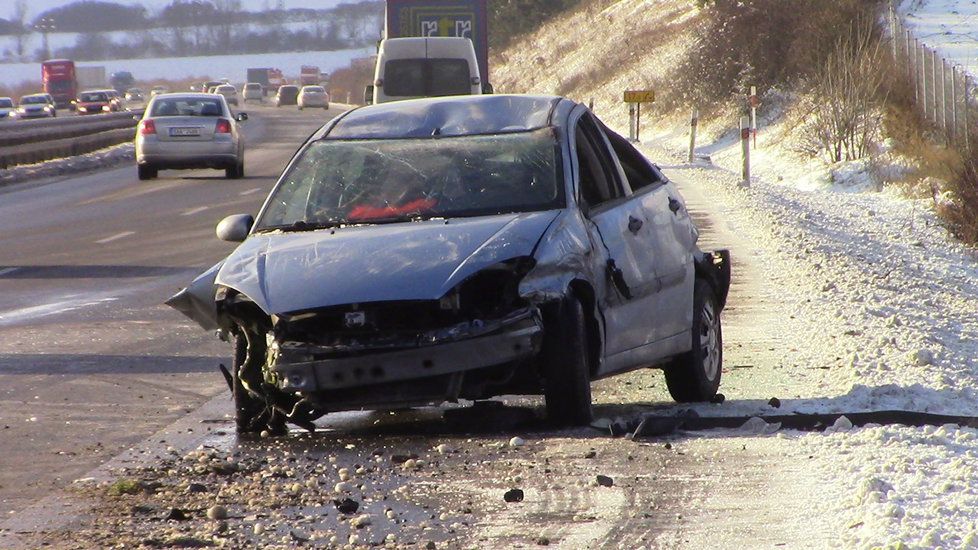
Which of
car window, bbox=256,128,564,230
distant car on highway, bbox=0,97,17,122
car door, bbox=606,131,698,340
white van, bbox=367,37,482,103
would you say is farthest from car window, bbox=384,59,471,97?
distant car on highway, bbox=0,97,17,122

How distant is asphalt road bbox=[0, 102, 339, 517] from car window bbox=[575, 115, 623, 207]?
7.34 feet

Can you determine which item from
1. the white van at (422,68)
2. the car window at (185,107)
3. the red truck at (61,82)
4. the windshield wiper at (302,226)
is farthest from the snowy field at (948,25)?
the red truck at (61,82)

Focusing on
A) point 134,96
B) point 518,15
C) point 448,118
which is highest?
point 518,15

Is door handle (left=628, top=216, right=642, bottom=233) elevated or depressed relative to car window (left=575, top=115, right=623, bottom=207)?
depressed

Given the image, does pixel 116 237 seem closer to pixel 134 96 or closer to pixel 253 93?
pixel 253 93

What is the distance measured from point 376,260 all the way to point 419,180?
919 millimetres

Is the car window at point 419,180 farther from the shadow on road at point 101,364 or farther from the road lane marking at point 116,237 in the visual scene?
the road lane marking at point 116,237

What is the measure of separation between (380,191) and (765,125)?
118 feet

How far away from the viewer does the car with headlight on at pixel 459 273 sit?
6848 mm

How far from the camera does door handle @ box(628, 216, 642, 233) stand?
26.0 ft

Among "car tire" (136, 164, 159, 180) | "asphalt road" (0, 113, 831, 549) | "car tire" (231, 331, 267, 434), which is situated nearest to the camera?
"asphalt road" (0, 113, 831, 549)

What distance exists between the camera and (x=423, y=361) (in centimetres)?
677

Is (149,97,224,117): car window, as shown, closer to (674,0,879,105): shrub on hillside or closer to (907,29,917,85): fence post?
(907,29,917,85): fence post

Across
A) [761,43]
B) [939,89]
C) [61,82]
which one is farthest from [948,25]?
[61,82]
